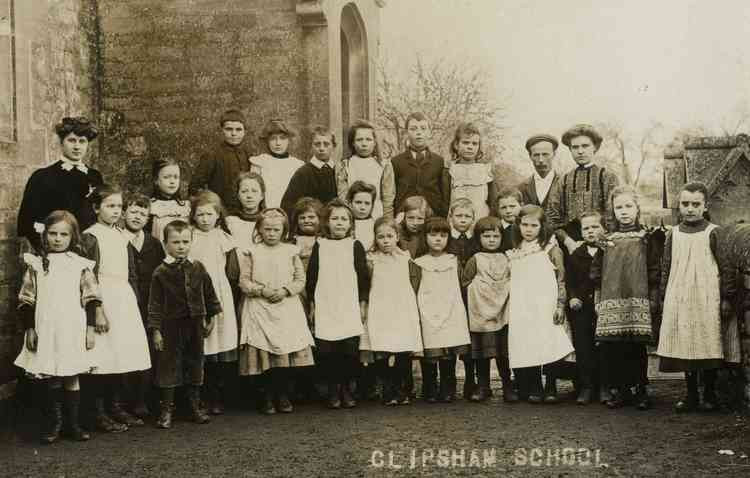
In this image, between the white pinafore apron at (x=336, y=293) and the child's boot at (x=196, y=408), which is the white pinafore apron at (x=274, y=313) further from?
the child's boot at (x=196, y=408)

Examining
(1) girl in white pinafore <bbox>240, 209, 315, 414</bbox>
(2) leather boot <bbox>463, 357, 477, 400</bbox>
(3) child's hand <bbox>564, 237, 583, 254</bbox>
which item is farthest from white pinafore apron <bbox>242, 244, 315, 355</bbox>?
(3) child's hand <bbox>564, 237, 583, 254</bbox>

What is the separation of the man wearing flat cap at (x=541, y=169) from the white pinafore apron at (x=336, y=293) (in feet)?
5.42

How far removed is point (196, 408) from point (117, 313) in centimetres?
82

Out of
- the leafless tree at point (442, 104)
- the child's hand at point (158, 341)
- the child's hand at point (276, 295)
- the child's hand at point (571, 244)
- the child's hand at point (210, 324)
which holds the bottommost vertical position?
the child's hand at point (158, 341)

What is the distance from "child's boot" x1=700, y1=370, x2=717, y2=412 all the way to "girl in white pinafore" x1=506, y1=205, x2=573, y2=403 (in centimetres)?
92

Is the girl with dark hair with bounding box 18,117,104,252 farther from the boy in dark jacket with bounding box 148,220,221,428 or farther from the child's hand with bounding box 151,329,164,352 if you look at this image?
the child's hand with bounding box 151,329,164,352

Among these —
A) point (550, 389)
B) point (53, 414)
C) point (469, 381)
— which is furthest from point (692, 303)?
point (53, 414)

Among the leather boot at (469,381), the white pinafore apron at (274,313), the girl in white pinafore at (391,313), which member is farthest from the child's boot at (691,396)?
the white pinafore apron at (274,313)

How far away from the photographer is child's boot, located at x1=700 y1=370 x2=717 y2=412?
5582mm

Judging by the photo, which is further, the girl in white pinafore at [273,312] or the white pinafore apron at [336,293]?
the white pinafore apron at [336,293]

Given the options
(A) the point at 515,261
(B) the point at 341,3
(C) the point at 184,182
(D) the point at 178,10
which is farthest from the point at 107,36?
(A) the point at 515,261

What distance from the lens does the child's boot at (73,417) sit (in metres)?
5.14

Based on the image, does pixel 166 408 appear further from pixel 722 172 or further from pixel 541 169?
pixel 722 172

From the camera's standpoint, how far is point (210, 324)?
5.79 metres
